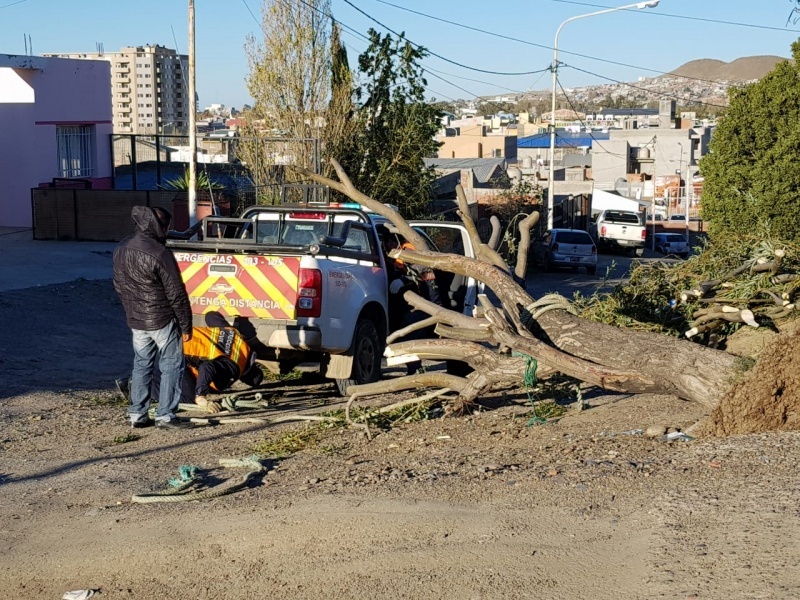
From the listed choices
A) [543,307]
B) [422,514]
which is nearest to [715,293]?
[543,307]

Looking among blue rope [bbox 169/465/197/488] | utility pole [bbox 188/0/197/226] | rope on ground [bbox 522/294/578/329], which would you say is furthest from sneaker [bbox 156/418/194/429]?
utility pole [bbox 188/0/197/226]

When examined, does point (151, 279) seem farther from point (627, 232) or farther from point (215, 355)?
point (627, 232)

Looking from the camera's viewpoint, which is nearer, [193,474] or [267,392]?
[193,474]

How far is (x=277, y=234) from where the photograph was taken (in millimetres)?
10914

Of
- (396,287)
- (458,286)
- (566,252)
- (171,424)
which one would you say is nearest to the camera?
(171,424)

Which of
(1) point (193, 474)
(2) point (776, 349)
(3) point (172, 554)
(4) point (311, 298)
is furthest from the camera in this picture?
(4) point (311, 298)

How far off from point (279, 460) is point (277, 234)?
4517 mm

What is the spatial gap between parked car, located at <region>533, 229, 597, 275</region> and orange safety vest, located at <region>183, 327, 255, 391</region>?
25339 mm

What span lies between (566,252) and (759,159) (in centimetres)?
1942

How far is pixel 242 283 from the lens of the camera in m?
9.08

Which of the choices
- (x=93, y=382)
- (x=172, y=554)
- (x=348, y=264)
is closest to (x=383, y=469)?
(x=172, y=554)

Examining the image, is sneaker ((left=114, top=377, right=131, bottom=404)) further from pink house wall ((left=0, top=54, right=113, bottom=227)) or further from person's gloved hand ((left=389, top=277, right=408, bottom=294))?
pink house wall ((left=0, top=54, right=113, bottom=227))

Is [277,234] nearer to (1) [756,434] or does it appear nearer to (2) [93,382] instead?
(2) [93,382]

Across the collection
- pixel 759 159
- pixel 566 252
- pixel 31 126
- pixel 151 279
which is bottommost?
pixel 566 252
